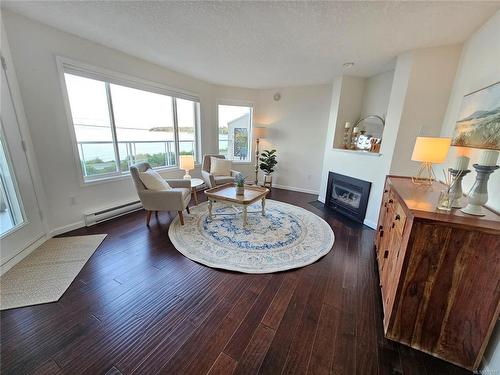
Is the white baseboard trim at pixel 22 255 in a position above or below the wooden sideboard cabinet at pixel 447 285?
below

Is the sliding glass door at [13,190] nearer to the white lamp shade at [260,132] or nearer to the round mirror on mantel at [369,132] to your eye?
the white lamp shade at [260,132]

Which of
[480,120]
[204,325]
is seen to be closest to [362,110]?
[480,120]

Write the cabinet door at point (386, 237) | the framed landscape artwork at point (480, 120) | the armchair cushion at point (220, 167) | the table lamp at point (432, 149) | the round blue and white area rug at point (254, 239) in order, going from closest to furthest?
1. the framed landscape artwork at point (480, 120)
2. the table lamp at point (432, 149)
3. the cabinet door at point (386, 237)
4. the round blue and white area rug at point (254, 239)
5. the armchair cushion at point (220, 167)

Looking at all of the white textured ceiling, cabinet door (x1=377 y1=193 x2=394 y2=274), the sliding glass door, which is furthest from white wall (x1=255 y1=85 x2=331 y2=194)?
the sliding glass door

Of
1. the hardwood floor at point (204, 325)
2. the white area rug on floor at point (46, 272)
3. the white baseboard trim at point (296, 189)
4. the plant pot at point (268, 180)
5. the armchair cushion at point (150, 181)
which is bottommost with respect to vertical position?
the hardwood floor at point (204, 325)

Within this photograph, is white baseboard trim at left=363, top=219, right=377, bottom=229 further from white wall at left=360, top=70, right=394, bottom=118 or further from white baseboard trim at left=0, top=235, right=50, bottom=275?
white baseboard trim at left=0, top=235, right=50, bottom=275

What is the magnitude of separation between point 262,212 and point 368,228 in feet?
5.70

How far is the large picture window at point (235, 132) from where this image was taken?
529 cm

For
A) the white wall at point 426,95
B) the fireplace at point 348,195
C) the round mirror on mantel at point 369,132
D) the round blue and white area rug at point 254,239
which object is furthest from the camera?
the round mirror on mantel at point 369,132

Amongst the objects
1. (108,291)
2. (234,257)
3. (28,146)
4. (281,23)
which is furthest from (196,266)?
(281,23)

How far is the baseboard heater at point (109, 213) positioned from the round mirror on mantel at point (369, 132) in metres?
4.27

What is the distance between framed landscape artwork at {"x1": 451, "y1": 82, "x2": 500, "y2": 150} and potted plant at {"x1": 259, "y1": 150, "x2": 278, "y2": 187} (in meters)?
3.46

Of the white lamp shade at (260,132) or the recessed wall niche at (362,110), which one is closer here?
the recessed wall niche at (362,110)

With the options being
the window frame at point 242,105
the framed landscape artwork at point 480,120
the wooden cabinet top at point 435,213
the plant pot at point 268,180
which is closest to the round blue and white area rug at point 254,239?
the wooden cabinet top at point 435,213
